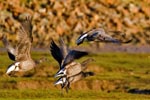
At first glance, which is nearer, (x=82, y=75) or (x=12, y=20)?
(x=82, y=75)

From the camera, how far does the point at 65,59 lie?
101 feet

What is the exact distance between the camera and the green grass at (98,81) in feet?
111

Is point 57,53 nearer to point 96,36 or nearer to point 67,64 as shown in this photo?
point 67,64

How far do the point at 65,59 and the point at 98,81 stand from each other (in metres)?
9.64

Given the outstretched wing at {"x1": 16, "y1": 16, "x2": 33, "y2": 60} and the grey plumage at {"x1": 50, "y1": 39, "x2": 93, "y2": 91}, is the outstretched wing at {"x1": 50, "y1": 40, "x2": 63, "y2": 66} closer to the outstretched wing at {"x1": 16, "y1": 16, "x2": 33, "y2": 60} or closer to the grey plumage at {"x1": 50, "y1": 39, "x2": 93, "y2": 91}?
the grey plumage at {"x1": 50, "y1": 39, "x2": 93, "y2": 91}

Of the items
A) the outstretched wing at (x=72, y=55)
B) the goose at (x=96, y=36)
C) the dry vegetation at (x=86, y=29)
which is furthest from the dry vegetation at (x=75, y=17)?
the outstretched wing at (x=72, y=55)

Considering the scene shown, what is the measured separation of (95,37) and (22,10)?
3178 cm

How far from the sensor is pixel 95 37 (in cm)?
3067

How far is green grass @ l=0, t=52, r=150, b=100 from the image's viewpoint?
1336 inches

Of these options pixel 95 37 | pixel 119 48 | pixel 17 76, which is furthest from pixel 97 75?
pixel 119 48

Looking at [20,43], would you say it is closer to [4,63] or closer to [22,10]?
[4,63]

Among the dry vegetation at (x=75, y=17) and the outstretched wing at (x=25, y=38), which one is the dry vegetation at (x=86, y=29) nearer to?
the dry vegetation at (x=75, y=17)

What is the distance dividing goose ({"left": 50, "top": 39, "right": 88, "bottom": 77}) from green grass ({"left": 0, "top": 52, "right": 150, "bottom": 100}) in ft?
4.91

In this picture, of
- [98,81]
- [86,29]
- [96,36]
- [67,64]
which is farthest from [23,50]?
[86,29]
